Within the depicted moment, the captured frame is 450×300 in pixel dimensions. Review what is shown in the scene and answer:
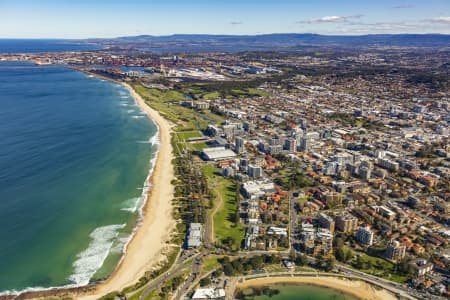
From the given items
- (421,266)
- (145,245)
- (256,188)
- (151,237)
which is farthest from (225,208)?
(421,266)

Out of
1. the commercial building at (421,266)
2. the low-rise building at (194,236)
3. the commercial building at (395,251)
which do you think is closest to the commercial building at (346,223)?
the commercial building at (395,251)

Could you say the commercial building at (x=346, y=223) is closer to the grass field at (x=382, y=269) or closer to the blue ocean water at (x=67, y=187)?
the grass field at (x=382, y=269)

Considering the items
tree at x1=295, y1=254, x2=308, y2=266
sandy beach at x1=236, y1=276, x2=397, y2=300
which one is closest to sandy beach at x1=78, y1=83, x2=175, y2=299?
sandy beach at x1=236, y1=276, x2=397, y2=300

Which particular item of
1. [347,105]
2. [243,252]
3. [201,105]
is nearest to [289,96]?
[347,105]

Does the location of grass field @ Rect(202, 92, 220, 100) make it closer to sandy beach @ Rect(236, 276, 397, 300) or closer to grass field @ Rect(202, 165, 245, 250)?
grass field @ Rect(202, 165, 245, 250)

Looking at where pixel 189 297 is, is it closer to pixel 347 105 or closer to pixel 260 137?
pixel 260 137

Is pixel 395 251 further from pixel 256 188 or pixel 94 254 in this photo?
pixel 94 254
